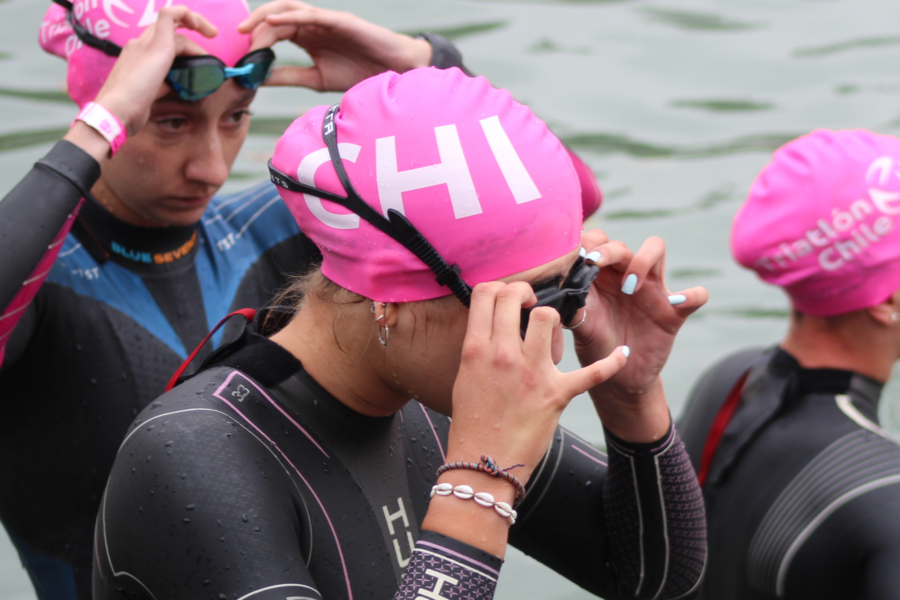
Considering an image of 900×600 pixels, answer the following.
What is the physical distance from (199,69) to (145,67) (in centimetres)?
17

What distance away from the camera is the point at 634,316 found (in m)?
2.45

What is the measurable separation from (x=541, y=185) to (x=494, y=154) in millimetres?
119

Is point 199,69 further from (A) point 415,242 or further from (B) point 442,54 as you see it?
(A) point 415,242

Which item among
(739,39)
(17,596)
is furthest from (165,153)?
(739,39)

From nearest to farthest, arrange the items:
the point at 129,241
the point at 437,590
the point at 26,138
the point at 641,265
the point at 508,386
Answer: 1. the point at 437,590
2. the point at 508,386
3. the point at 641,265
4. the point at 129,241
5. the point at 26,138

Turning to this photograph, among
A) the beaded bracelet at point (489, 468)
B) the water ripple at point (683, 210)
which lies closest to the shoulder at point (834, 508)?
the beaded bracelet at point (489, 468)

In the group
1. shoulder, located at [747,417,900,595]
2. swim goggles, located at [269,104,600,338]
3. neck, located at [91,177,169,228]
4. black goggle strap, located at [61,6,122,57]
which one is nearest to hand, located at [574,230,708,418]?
swim goggles, located at [269,104,600,338]

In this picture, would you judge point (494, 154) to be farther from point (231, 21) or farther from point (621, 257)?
point (231, 21)

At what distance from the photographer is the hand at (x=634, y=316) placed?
2348 mm

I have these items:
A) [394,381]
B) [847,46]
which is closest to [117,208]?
[394,381]

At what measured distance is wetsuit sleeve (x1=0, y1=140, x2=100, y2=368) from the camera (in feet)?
7.68

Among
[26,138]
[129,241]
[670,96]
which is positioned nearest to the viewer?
[129,241]

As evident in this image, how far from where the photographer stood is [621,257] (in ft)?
7.59

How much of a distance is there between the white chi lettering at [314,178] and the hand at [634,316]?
641mm
